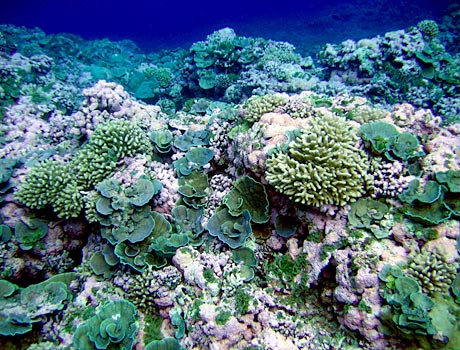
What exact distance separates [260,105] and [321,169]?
7.29 ft

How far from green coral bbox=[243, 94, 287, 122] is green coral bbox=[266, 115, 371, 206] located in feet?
4.75

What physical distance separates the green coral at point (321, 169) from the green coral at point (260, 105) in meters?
1.45

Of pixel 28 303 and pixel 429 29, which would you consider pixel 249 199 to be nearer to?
pixel 28 303

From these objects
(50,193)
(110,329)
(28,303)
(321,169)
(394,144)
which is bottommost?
(28,303)

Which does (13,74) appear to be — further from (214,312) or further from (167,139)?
(214,312)

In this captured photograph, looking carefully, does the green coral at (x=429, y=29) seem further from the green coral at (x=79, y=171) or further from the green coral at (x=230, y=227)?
the green coral at (x=79, y=171)

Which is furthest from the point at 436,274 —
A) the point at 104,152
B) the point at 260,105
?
the point at 104,152

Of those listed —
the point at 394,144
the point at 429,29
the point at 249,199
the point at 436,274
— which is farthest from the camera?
the point at 429,29

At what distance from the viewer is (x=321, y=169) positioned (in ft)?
13.7

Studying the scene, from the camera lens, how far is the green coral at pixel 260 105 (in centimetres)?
575

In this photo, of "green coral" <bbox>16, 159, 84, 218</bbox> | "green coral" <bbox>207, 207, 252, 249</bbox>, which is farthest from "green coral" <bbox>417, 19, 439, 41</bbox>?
"green coral" <bbox>16, 159, 84, 218</bbox>

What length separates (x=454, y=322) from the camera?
3.39 metres

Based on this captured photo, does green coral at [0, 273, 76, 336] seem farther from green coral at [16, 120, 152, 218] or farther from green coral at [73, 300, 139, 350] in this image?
green coral at [16, 120, 152, 218]

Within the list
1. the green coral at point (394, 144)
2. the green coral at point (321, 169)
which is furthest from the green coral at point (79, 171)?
the green coral at point (394, 144)
